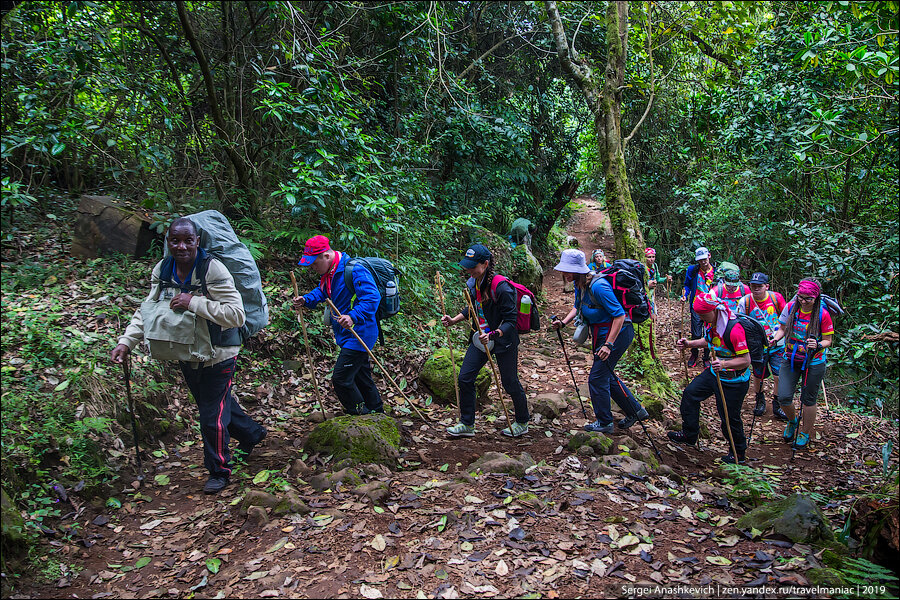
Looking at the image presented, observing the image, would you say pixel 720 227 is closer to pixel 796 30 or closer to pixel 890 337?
pixel 796 30

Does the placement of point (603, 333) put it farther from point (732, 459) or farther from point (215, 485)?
point (215, 485)

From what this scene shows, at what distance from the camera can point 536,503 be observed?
4711 millimetres

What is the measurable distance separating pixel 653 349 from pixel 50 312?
8283 millimetres

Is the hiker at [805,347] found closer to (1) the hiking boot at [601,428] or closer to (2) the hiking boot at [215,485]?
(1) the hiking boot at [601,428]

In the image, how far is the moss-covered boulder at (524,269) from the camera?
13672mm

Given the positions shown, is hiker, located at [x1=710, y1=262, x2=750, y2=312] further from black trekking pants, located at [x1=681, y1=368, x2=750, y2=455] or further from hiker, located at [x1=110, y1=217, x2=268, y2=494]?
hiker, located at [x1=110, y1=217, x2=268, y2=494]

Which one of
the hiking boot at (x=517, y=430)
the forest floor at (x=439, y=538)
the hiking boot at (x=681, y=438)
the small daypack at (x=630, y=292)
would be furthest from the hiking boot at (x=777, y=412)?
the hiking boot at (x=517, y=430)

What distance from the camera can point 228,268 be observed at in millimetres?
4949

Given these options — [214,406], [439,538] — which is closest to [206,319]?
[214,406]

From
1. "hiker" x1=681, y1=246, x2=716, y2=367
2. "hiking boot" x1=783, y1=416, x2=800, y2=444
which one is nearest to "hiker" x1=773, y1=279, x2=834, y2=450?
"hiking boot" x1=783, y1=416, x2=800, y2=444

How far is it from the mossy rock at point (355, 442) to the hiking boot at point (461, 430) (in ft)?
3.07

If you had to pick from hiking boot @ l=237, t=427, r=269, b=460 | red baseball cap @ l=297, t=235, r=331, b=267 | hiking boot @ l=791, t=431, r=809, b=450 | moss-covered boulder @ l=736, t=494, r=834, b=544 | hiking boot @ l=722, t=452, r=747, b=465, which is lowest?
hiking boot @ l=791, t=431, r=809, b=450

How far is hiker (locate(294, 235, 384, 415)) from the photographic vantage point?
240 inches

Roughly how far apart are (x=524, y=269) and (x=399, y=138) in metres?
4.85
